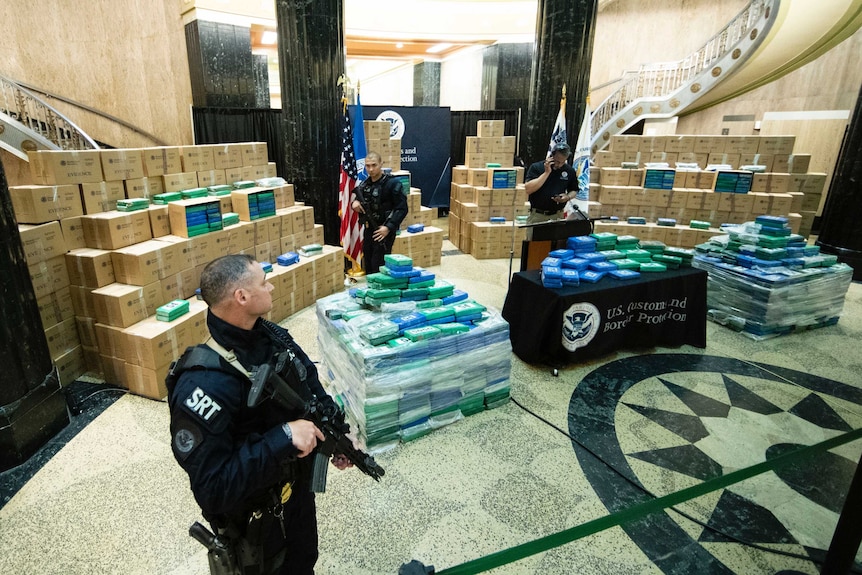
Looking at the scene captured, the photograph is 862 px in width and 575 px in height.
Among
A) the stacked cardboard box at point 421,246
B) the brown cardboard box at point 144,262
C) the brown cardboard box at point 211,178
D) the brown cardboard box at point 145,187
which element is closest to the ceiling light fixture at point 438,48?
the stacked cardboard box at point 421,246

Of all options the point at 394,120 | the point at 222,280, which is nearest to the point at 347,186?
the point at 394,120

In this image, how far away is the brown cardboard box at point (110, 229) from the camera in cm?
353

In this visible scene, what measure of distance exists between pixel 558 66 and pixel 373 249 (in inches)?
141

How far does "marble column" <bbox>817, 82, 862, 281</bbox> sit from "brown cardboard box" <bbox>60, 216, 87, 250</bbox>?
8579 millimetres

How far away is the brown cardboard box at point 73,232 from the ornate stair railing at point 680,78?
9.93 m

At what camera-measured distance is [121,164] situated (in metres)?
3.88

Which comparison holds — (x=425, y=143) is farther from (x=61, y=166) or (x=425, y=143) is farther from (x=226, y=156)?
(x=61, y=166)

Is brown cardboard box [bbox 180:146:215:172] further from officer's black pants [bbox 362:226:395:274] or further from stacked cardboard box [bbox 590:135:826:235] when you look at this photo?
stacked cardboard box [bbox 590:135:826:235]

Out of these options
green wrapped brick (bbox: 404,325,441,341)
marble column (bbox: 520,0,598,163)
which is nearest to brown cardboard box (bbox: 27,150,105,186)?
green wrapped brick (bbox: 404,325,441,341)

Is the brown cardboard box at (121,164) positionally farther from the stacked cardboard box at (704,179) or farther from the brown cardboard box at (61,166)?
the stacked cardboard box at (704,179)

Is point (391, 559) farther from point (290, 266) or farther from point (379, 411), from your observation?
point (290, 266)

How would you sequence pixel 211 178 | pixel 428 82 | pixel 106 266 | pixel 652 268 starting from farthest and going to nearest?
pixel 428 82, pixel 211 178, pixel 652 268, pixel 106 266

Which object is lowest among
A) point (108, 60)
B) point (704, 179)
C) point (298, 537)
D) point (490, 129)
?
point (298, 537)

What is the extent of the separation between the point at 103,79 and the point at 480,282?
7245 millimetres
